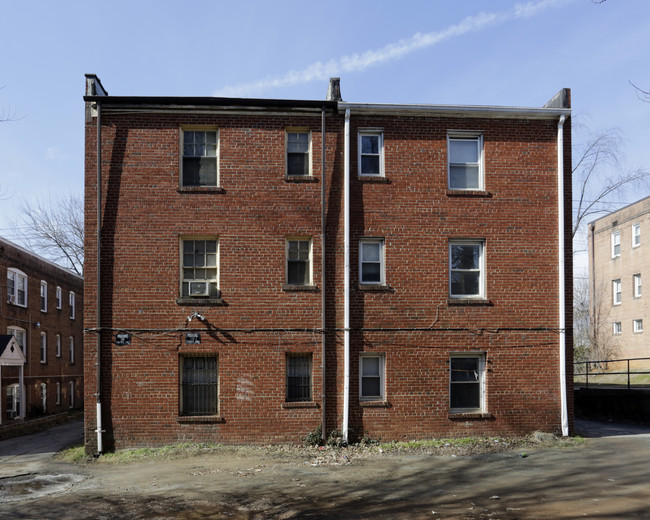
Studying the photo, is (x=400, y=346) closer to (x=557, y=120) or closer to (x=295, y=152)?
(x=295, y=152)

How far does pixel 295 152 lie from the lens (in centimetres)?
1658

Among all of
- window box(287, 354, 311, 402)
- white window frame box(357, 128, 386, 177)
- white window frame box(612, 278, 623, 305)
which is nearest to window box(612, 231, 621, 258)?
white window frame box(612, 278, 623, 305)

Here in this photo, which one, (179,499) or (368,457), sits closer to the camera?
(179,499)

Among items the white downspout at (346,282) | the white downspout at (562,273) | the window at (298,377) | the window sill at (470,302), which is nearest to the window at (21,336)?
the window at (298,377)

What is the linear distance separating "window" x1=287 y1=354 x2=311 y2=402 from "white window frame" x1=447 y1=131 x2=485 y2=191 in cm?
603

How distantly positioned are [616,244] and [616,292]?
2.89 metres

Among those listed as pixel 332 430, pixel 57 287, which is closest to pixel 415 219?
pixel 332 430

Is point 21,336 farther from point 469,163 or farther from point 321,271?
point 469,163

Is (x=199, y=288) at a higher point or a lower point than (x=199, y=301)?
higher

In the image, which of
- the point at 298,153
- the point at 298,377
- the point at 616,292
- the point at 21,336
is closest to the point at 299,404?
the point at 298,377

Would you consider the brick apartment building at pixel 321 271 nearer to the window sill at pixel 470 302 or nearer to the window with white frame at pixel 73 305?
the window sill at pixel 470 302

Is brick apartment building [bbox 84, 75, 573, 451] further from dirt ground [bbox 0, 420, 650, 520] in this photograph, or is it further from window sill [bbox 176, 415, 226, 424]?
dirt ground [bbox 0, 420, 650, 520]

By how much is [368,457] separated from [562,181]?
8799mm

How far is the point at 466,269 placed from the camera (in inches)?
655
